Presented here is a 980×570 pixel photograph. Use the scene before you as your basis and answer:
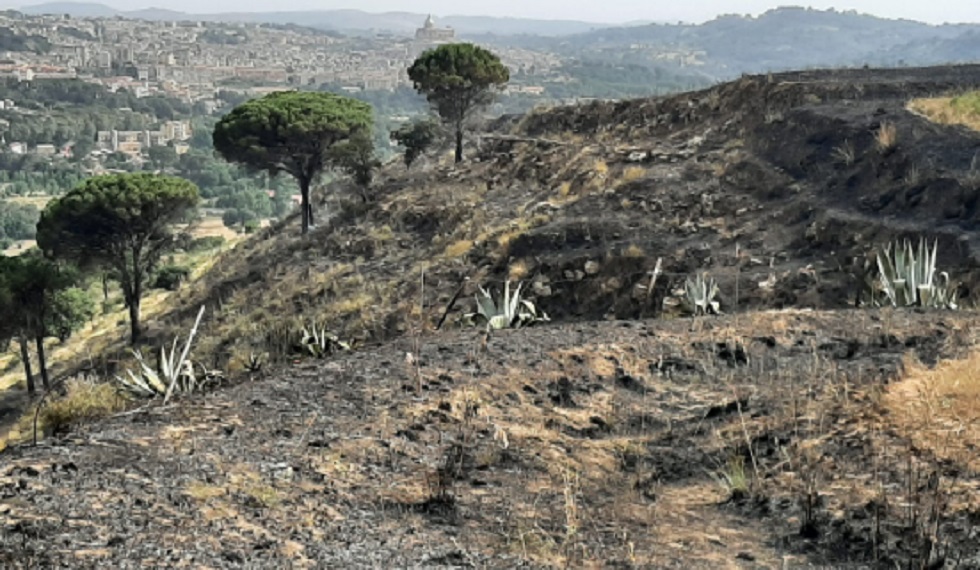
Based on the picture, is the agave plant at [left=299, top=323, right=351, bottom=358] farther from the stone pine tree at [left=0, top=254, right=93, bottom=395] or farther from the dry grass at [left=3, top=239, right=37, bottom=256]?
the dry grass at [left=3, top=239, right=37, bottom=256]

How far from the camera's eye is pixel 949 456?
4430 mm

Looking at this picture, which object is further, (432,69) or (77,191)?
(432,69)

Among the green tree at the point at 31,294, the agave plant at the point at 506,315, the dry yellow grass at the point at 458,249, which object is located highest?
the agave plant at the point at 506,315

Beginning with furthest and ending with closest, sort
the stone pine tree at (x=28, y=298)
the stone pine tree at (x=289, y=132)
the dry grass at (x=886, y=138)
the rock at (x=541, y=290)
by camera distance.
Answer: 1. the stone pine tree at (x=289, y=132)
2. the stone pine tree at (x=28, y=298)
3. the dry grass at (x=886, y=138)
4. the rock at (x=541, y=290)

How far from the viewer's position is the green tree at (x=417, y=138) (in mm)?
32594

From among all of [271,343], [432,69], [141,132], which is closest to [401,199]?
[432,69]

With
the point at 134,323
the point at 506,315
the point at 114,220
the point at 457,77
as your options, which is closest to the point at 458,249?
the point at 506,315

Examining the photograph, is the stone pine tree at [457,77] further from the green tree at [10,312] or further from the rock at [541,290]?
the rock at [541,290]

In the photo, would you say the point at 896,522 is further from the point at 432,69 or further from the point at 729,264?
the point at 432,69

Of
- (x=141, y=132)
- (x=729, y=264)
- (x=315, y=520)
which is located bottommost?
(x=141, y=132)

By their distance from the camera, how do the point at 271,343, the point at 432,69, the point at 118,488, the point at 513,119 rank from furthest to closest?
the point at 513,119, the point at 432,69, the point at 271,343, the point at 118,488

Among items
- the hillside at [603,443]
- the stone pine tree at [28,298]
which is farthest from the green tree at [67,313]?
the hillside at [603,443]

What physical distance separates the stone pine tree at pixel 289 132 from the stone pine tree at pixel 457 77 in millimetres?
2391

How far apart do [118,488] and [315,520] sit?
0.96m
